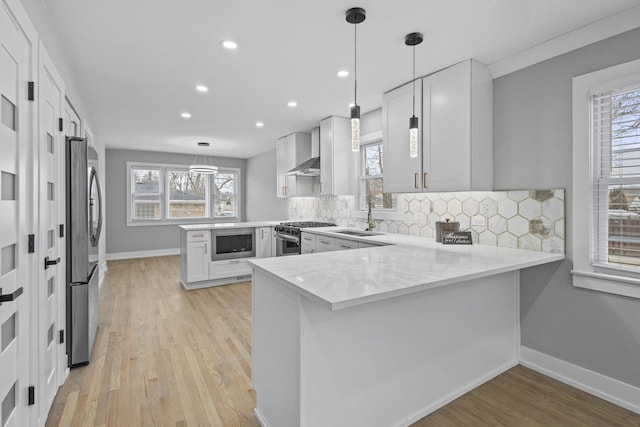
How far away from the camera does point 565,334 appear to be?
92.5 inches

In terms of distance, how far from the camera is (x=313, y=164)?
4.76m

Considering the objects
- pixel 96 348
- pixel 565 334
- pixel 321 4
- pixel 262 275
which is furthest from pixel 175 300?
pixel 565 334

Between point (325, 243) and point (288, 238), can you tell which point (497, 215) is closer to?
point (325, 243)

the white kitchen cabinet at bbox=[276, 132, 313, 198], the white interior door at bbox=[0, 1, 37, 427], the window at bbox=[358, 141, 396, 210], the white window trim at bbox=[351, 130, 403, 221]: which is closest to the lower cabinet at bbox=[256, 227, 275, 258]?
the white kitchen cabinet at bbox=[276, 132, 313, 198]

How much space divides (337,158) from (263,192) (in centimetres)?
368

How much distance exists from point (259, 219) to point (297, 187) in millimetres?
2907

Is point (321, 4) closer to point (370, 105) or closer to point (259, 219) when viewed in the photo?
point (370, 105)

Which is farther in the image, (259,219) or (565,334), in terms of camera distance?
(259,219)

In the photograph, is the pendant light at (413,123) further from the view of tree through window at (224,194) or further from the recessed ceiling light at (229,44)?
the view of tree through window at (224,194)

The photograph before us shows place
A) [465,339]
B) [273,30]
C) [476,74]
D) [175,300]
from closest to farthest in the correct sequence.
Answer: [465,339] → [273,30] → [476,74] → [175,300]

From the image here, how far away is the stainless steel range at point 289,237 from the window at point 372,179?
2.43 feet

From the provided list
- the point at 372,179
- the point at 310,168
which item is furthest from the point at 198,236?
the point at 372,179

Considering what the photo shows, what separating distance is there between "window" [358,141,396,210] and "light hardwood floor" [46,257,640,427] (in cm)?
212

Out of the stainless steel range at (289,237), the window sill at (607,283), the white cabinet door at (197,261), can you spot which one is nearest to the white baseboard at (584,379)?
the window sill at (607,283)
